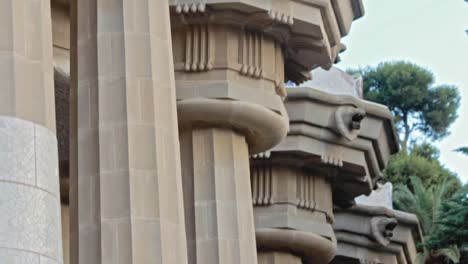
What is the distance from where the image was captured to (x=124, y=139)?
29.5 meters

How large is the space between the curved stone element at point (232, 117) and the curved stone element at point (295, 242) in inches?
282

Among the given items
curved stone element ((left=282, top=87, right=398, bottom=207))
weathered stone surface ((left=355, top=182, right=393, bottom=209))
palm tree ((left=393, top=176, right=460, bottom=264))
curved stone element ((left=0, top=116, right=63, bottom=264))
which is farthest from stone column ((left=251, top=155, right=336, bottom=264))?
palm tree ((left=393, top=176, right=460, bottom=264))

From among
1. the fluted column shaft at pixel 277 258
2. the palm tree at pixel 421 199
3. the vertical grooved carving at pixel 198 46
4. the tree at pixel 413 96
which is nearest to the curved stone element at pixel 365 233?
the fluted column shaft at pixel 277 258

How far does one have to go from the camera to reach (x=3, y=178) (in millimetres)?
24438

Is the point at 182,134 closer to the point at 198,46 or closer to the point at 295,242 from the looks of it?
the point at 198,46

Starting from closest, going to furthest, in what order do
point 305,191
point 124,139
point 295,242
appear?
point 124,139
point 295,242
point 305,191

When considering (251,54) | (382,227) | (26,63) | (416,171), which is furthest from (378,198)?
(416,171)

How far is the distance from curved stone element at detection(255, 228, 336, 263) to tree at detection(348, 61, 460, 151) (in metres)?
80.8

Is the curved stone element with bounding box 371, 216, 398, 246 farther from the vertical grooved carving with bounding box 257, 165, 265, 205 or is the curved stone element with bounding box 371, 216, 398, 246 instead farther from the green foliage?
the green foliage

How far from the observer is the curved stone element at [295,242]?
42.8m

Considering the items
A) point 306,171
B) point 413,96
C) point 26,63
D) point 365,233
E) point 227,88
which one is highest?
point 413,96

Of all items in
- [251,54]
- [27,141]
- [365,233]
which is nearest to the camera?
[27,141]

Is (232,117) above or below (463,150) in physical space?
below

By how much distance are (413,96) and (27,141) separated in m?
103
